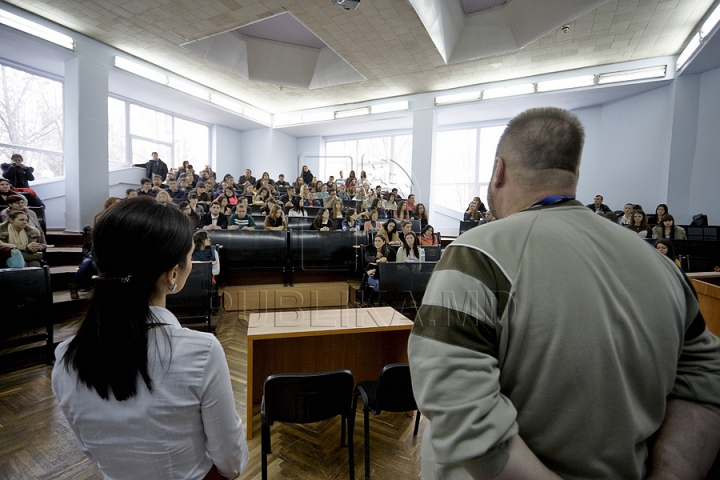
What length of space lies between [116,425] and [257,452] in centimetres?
159

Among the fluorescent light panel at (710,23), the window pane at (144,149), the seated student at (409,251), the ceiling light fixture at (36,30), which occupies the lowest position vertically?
the seated student at (409,251)

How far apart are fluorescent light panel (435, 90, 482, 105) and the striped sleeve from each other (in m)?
9.81

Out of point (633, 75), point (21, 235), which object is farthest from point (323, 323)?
point (633, 75)

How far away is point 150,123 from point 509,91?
10.6 meters

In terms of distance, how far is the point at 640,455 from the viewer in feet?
2.07

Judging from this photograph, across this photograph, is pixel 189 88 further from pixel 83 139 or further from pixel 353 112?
pixel 353 112

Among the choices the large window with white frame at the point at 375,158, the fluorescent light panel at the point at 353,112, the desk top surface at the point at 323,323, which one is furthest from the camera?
the large window with white frame at the point at 375,158

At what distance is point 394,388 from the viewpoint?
187 cm

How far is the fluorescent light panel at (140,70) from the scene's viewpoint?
7.37 metres

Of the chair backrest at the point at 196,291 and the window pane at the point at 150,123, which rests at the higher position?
the window pane at the point at 150,123

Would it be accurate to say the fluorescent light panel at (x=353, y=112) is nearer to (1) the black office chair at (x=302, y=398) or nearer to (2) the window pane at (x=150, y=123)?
(2) the window pane at (x=150, y=123)

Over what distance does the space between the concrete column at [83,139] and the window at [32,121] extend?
66.3 inches

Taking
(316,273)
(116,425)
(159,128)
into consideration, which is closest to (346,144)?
(159,128)

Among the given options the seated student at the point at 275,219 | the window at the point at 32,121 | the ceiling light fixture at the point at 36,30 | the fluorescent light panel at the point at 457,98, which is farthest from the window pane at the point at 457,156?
the window at the point at 32,121
